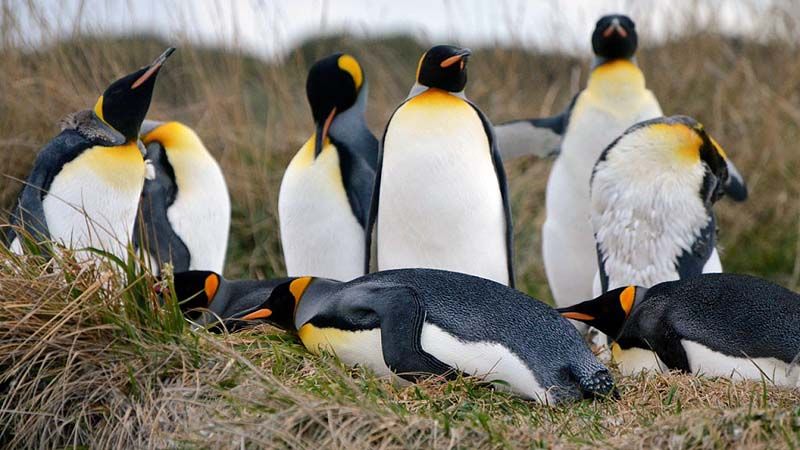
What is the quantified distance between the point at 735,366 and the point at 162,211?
305 cm

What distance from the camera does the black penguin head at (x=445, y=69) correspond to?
16.5 feet

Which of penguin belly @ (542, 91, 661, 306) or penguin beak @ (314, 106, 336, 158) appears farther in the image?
penguin belly @ (542, 91, 661, 306)

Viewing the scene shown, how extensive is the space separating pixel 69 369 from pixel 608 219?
99.4 inches

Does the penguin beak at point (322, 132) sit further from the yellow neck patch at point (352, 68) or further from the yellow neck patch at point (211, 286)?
the yellow neck patch at point (211, 286)

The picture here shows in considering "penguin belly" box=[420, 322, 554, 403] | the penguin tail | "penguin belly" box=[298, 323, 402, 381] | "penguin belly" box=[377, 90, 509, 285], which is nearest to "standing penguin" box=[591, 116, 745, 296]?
"penguin belly" box=[377, 90, 509, 285]

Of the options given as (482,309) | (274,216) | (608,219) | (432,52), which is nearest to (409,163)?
(432,52)

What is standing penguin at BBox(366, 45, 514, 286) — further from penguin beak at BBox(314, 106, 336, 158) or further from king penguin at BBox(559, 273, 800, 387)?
king penguin at BBox(559, 273, 800, 387)

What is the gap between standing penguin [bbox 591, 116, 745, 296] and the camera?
4.81 m

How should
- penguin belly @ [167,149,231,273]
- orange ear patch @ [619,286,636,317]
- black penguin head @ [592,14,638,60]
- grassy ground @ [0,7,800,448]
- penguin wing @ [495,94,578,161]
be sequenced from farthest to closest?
penguin wing @ [495,94,578,161] < black penguin head @ [592,14,638,60] < penguin belly @ [167,149,231,273] < orange ear patch @ [619,286,636,317] < grassy ground @ [0,7,800,448]

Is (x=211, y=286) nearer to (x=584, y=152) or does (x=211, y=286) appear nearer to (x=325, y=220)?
(x=325, y=220)

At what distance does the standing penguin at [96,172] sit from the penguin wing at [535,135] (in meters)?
2.57

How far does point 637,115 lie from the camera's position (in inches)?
247

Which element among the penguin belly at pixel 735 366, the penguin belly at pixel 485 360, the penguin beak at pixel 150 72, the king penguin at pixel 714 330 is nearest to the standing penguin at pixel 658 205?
the king penguin at pixel 714 330

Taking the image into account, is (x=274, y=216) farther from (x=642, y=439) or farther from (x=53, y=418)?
(x=642, y=439)
